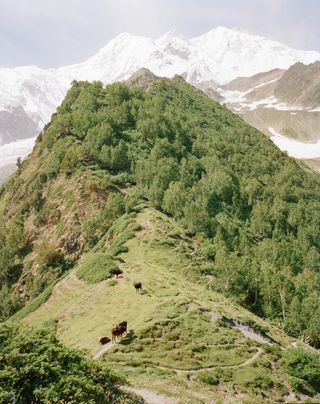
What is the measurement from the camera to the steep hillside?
1651 inches

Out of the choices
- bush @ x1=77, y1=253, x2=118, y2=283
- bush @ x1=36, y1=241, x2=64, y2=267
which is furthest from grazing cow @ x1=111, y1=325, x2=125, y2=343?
bush @ x1=36, y1=241, x2=64, y2=267

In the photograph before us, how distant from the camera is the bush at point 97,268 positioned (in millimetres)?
59719

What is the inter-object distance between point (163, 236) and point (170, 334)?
119 feet

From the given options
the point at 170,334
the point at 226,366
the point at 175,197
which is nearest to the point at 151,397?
the point at 226,366

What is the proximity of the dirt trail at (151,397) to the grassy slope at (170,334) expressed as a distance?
0.79 meters

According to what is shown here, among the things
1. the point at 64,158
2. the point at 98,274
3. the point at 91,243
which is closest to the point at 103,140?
the point at 64,158

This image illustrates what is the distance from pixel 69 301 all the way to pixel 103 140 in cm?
6919

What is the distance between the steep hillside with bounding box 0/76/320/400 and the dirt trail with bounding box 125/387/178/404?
4.95 feet

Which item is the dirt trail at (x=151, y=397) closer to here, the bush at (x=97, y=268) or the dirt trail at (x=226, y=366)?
the dirt trail at (x=226, y=366)

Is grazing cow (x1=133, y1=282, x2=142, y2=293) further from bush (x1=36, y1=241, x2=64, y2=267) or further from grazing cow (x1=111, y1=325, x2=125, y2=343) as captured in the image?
bush (x1=36, y1=241, x2=64, y2=267)

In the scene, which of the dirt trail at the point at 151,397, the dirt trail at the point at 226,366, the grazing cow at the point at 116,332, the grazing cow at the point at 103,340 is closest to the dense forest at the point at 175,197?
the dirt trail at the point at 226,366

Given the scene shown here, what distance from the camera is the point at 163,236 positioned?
248 ft

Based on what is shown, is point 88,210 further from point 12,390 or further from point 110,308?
point 12,390

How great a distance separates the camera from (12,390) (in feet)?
70.8
